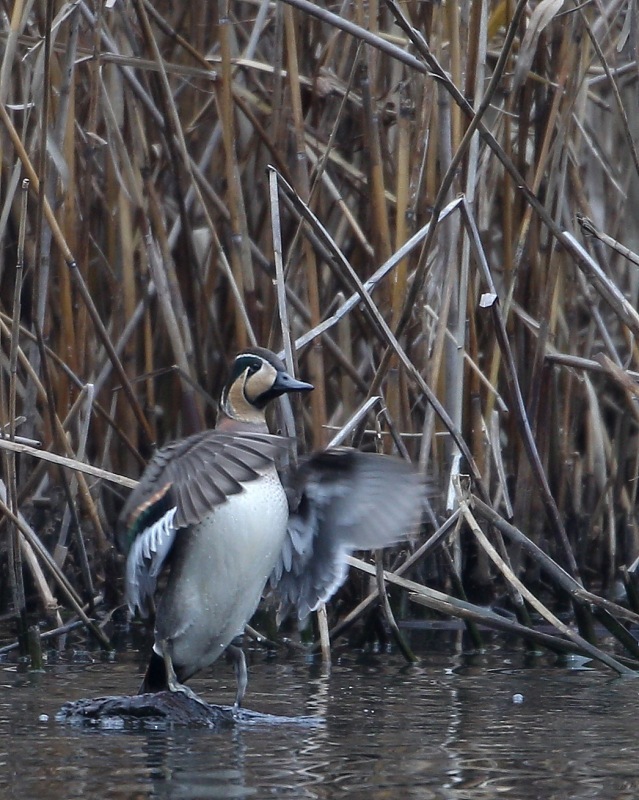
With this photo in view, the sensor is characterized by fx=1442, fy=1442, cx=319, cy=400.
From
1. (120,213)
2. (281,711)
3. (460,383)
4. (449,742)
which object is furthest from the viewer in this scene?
(120,213)

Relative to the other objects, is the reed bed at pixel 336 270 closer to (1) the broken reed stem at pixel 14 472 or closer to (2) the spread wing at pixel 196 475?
(1) the broken reed stem at pixel 14 472

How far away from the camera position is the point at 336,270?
16.0ft

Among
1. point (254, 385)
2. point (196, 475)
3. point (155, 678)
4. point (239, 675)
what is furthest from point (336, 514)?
point (196, 475)

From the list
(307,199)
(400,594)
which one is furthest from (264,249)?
(400,594)

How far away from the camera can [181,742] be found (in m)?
3.60

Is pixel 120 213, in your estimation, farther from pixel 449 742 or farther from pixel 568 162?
pixel 449 742

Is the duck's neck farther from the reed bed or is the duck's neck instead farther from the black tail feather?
the black tail feather

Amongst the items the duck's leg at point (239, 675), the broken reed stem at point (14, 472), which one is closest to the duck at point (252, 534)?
the duck's leg at point (239, 675)

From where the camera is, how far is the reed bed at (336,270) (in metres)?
4.70

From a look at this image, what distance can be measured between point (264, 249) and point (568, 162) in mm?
1189

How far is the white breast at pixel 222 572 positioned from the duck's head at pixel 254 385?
264mm

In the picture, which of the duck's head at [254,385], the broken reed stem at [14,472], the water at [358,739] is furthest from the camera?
the broken reed stem at [14,472]

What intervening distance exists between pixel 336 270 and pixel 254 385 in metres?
0.74

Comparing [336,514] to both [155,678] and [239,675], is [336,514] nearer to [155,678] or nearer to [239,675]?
[239,675]
